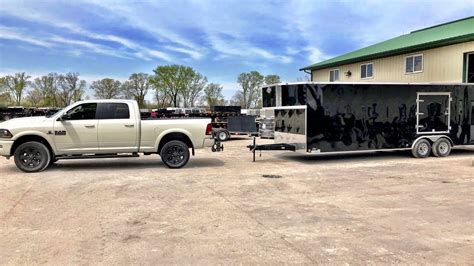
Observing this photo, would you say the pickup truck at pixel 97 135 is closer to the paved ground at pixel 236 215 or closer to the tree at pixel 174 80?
the paved ground at pixel 236 215

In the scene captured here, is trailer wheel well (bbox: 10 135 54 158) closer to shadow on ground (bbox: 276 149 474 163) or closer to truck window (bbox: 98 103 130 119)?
truck window (bbox: 98 103 130 119)

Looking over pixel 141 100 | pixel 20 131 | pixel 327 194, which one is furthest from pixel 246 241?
pixel 141 100

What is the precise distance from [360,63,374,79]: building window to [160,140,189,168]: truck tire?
55.2 feet

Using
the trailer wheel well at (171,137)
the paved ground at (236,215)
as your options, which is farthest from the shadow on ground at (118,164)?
the trailer wheel well at (171,137)

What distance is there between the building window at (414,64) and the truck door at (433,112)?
7138 millimetres

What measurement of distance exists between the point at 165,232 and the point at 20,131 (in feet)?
23.5

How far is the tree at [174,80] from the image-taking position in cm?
8500

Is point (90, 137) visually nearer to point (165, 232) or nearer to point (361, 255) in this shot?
point (165, 232)

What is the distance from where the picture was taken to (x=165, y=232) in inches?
237

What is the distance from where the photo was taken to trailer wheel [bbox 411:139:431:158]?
1462 cm

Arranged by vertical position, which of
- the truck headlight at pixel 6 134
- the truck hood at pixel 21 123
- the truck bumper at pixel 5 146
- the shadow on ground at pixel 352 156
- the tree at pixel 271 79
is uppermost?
the tree at pixel 271 79

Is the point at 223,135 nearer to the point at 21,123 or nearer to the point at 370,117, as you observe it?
the point at 370,117

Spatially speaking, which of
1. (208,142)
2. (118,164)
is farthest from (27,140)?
(208,142)

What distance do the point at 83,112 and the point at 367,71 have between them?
1893cm
